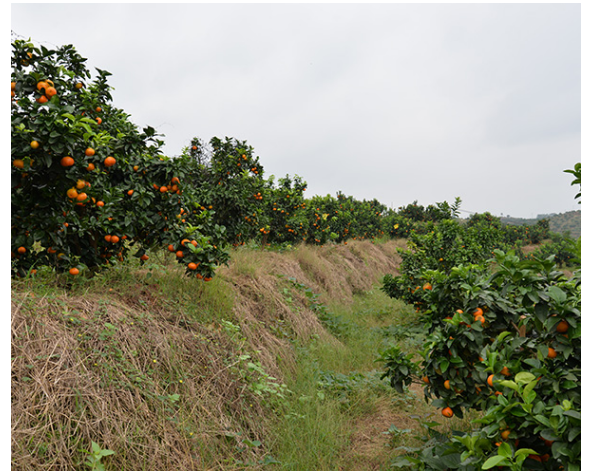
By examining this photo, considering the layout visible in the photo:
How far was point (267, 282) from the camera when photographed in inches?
207

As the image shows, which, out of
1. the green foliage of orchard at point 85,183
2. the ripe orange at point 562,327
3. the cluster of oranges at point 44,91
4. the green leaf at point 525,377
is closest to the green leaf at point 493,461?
the green leaf at point 525,377

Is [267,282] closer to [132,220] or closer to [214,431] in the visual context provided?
[132,220]

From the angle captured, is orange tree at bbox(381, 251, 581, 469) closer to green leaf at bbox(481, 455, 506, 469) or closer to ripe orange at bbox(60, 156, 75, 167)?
green leaf at bbox(481, 455, 506, 469)

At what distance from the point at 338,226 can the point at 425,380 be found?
9522 mm

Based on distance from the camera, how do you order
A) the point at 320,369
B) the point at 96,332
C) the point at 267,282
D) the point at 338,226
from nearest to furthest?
the point at 96,332 → the point at 320,369 → the point at 267,282 → the point at 338,226

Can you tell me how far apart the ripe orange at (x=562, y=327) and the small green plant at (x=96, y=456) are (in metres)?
2.53

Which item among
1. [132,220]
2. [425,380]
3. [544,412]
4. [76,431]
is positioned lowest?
[76,431]

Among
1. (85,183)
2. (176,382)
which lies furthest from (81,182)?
(176,382)

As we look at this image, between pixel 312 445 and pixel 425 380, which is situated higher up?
pixel 425 380

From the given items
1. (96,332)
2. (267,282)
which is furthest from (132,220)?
(267,282)

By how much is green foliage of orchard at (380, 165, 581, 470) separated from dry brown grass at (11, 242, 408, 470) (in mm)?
1480

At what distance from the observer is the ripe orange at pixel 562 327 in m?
1.69

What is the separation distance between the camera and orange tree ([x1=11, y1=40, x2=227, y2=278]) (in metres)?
2.71

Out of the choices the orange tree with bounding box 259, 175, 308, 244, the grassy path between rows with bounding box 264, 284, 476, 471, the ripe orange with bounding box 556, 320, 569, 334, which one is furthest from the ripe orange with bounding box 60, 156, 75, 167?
the orange tree with bounding box 259, 175, 308, 244
